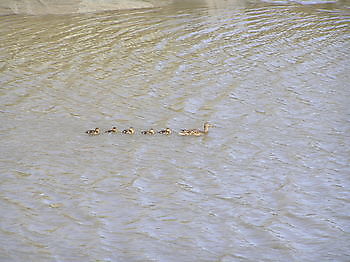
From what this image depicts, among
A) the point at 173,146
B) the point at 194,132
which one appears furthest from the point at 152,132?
the point at 194,132

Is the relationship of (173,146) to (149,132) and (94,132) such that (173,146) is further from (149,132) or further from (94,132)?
(94,132)

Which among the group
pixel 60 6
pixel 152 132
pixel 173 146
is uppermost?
pixel 60 6

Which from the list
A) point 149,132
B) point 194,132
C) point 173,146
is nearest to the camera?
point 173,146

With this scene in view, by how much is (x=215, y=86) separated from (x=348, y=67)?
2.99 metres

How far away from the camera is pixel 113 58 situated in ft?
40.2

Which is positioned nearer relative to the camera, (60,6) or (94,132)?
(94,132)

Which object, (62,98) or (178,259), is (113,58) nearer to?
(62,98)

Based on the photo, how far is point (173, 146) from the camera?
810 cm

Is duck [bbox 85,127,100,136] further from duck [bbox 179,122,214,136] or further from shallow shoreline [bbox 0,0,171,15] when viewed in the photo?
shallow shoreline [bbox 0,0,171,15]

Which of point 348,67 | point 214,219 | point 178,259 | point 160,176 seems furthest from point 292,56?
point 178,259

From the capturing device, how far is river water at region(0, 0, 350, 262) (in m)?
5.84

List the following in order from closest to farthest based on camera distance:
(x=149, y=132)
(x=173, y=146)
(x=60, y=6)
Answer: (x=173, y=146), (x=149, y=132), (x=60, y=6)

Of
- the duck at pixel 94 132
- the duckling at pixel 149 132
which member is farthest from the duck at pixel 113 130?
the duckling at pixel 149 132

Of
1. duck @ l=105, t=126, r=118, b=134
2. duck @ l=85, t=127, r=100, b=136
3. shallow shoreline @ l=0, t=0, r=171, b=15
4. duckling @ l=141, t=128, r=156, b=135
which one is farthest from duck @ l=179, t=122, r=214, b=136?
shallow shoreline @ l=0, t=0, r=171, b=15
